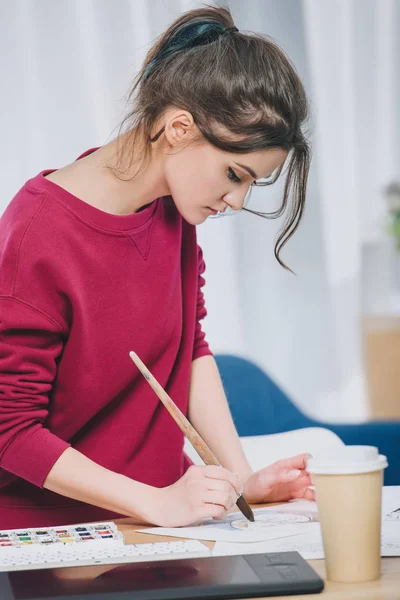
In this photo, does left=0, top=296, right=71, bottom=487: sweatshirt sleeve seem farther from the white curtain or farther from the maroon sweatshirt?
the white curtain

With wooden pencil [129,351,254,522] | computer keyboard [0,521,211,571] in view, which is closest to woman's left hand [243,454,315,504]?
wooden pencil [129,351,254,522]

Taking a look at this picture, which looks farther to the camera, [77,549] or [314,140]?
[314,140]

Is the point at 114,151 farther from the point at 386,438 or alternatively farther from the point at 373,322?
the point at 373,322

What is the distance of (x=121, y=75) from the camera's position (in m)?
2.54

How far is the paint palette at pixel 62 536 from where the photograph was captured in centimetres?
92

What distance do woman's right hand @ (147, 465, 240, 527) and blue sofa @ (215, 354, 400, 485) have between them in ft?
3.17

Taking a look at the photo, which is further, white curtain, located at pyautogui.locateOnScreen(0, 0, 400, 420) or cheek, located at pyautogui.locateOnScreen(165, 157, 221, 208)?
white curtain, located at pyautogui.locateOnScreen(0, 0, 400, 420)

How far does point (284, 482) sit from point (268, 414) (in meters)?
0.90

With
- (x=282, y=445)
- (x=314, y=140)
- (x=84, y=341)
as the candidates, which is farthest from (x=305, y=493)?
(x=314, y=140)

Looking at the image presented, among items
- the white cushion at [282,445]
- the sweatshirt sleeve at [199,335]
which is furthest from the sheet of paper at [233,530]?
the white cushion at [282,445]

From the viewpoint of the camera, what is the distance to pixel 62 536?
3.08ft

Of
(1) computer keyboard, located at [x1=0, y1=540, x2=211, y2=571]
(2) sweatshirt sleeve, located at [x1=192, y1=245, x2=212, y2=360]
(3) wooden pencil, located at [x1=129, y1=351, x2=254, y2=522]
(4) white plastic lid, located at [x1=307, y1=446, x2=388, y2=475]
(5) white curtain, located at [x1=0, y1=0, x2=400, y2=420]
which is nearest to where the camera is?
(4) white plastic lid, located at [x1=307, y1=446, x2=388, y2=475]

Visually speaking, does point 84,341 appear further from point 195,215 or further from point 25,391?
point 195,215

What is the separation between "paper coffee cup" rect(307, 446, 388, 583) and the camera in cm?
74
